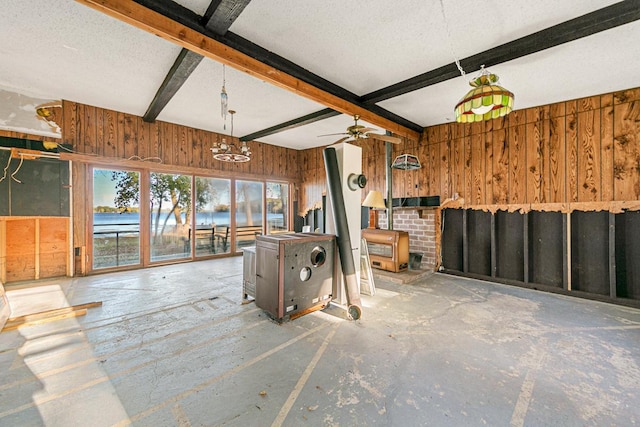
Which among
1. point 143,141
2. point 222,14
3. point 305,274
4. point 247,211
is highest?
point 222,14

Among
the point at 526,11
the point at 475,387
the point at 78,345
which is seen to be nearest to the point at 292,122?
the point at 526,11

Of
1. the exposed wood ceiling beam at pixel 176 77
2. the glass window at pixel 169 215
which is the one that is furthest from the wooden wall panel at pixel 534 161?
the glass window at pixel 169 215

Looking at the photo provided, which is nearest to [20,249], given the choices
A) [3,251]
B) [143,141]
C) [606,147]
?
[3,251]

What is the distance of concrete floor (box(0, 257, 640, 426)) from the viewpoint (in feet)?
5.20

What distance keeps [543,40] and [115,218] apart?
715 centimetres

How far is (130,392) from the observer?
5.75 ft

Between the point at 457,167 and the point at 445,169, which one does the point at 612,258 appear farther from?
the point at 445,169

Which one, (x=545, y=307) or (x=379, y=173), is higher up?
(x=379, y=173)

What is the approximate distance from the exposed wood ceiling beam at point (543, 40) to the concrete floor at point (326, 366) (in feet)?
9.59

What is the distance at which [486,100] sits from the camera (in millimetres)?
2141

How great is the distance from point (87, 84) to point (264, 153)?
396cm

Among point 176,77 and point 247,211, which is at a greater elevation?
point 176,77

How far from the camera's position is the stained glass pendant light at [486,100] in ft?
6.95

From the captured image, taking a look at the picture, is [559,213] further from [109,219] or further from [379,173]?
[109,219]
